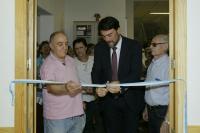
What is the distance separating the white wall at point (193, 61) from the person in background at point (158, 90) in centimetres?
57

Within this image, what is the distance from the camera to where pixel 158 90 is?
3.52 m

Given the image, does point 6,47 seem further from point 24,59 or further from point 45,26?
point 45,26

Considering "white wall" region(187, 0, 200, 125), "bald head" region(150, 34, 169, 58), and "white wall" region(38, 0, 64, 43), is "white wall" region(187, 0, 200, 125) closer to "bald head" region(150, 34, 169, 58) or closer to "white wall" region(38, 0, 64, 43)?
"bald head" region(150, 34, 169, 58)

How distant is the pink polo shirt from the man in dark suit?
0.44m

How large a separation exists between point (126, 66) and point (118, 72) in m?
0.10

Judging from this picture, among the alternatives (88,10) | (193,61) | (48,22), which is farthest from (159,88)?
(88,10)

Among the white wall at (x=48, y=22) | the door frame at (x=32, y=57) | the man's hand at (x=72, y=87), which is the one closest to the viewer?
the door frame at (x=32, y=57)

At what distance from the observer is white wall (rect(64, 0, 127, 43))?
27.0 ft

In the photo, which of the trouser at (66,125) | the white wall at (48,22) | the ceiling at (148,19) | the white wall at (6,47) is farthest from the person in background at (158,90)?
the ceiling at (148,19)

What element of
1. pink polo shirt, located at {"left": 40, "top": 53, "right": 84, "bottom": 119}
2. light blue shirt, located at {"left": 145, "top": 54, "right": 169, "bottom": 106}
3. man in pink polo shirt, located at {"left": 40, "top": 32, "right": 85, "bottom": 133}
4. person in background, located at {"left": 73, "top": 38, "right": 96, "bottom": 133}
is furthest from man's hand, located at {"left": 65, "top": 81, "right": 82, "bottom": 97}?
person in background, located at {"left": 73, "top": 38, "right": 96, "bottom": 133}

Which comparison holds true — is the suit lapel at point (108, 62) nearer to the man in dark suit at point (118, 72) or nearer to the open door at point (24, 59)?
the man in dark suit at point (118, 72)

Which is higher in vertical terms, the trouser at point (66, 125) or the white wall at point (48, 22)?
the white wall at point (48, 22)

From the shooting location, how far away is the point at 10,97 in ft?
9.51

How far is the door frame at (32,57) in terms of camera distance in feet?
9.28
